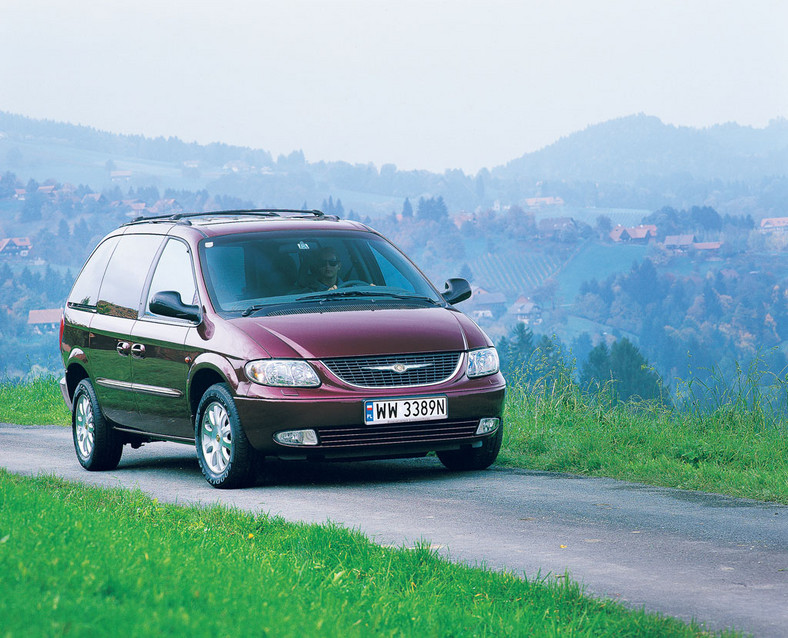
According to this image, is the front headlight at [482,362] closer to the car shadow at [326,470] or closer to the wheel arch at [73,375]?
the car shadow at [326,470]

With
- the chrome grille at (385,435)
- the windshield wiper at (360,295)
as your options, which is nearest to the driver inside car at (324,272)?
the windshield wiper at (360,295)

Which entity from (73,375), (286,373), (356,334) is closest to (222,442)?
(286,373)

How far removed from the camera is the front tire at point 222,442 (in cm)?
859

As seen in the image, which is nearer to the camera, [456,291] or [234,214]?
[456,291]

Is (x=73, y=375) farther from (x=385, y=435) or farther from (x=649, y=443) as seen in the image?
(x=649, y=443)

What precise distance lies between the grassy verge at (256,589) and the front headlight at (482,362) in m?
2.86

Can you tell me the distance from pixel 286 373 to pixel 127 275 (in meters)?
2.69

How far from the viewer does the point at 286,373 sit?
8430mm

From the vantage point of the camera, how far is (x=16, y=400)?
762 inches

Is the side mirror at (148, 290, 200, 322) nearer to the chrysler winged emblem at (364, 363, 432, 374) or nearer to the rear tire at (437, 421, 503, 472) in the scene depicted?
the chrysler winged emblem at (364, 363, 432, 374)

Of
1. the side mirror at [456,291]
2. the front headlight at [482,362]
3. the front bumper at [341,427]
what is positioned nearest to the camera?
the front bumper at [341,427]

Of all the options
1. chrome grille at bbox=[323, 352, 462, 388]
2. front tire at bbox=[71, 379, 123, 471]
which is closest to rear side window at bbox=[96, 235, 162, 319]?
front tire at bbox=[71, 379, 123, 471]

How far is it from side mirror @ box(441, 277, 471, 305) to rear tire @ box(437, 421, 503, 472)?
1308 millimetres

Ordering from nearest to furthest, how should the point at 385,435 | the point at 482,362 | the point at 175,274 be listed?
the point at 385,435 → the point at 482,362 → the point at 175,274
